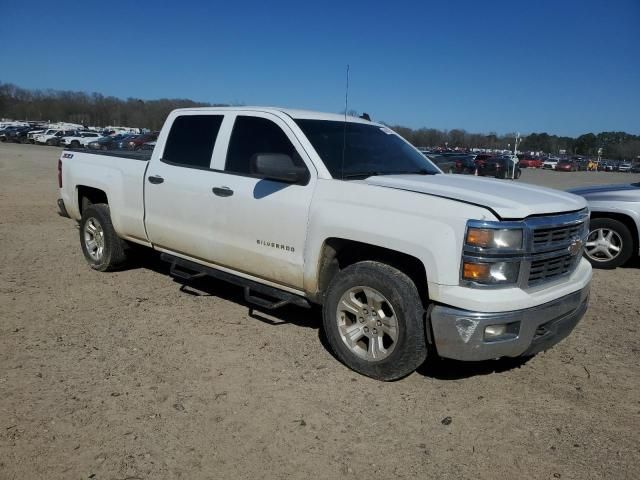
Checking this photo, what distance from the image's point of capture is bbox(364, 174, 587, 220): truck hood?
10.9 ft

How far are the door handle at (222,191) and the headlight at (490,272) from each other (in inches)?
83.9

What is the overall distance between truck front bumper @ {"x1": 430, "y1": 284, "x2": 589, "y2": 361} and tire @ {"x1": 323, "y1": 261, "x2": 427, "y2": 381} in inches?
7.6

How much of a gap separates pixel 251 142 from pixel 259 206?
0.66 metres

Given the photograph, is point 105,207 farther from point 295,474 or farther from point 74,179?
point 295,474

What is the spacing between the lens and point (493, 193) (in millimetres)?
3609

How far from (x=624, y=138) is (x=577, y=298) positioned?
15881 centimetres

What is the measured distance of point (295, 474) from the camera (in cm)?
279

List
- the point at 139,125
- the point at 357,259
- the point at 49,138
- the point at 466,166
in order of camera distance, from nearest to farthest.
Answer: the point at 357,259 < the point at 466,166 < the point at 49,138 < the point at 139,125

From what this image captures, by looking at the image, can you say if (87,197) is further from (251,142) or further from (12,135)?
(12,135)

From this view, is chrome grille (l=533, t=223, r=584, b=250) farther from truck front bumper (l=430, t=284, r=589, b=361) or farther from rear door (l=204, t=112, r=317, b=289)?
rear door (l=204, t=112, r=317, b=289)

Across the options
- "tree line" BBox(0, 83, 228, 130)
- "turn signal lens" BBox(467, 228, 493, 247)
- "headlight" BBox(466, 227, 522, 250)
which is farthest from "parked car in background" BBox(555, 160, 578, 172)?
"tree line" BBox(0, 83, 228, 130)

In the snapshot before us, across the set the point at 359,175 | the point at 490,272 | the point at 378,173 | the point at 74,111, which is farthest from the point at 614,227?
the point at 74,111

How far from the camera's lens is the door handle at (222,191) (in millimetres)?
4531

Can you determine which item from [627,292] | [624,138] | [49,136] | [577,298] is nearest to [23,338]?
[577,298]
